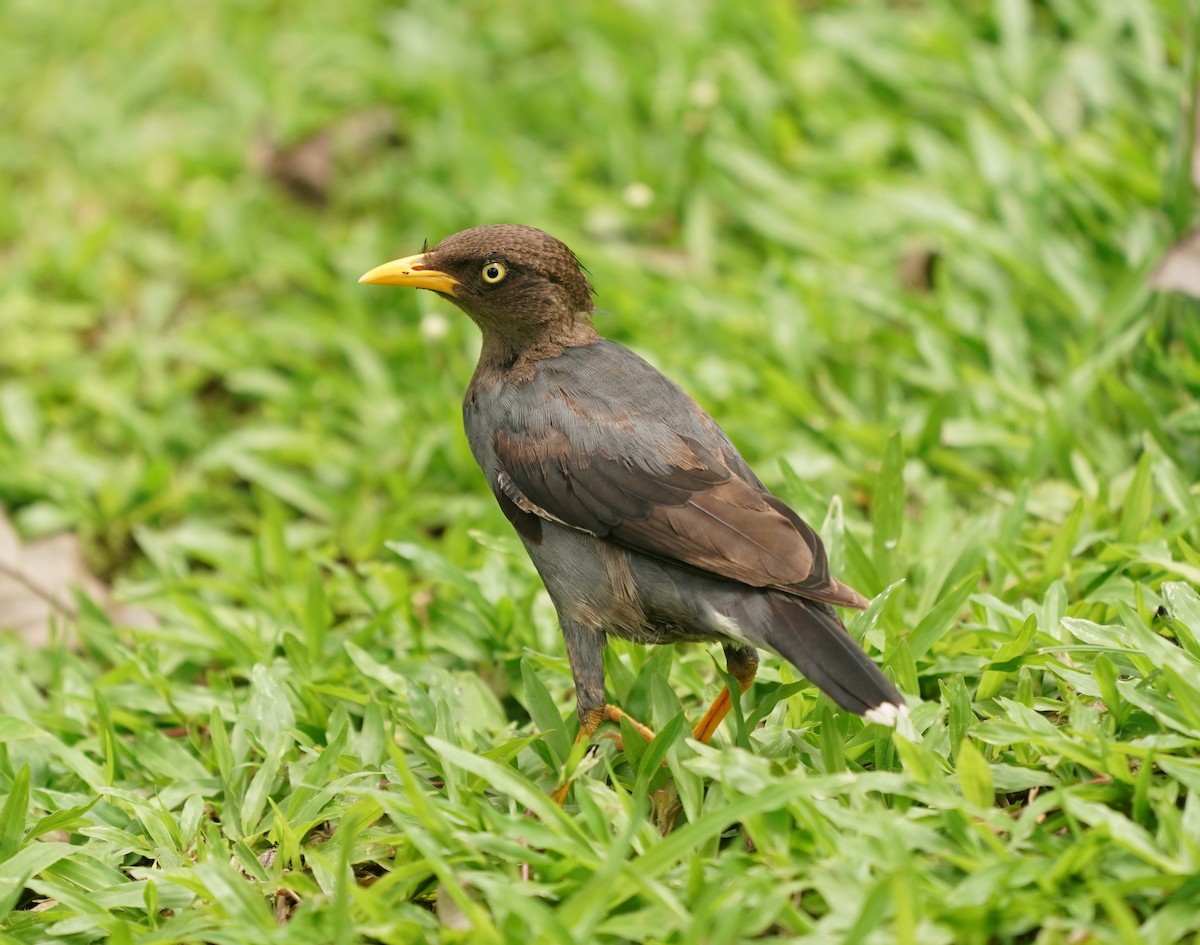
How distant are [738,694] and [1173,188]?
2.89 metres

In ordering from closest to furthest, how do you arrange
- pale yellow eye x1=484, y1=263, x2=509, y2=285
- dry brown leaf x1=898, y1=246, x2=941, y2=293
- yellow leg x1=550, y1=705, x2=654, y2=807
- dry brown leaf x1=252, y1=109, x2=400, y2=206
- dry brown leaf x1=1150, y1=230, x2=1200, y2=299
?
yellow leg x1=550, y1=705, x2=654, y2=807 → pale yellow eye x1=484, y1=263, x2=509, y2=285 → dry brown leaf x1=1150, y1=230, x2=1200, y2=299 → dry brown leaf x1=898, y1=246, x2=941, y2=293 → dry brown leaf x1=252, y1=109, x2=400, y2=206

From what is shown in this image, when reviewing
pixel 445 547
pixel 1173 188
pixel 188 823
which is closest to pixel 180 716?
pixel 188 823

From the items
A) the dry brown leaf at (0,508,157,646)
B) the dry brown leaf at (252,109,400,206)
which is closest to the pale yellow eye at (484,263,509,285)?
the dry brown leaf at (0,508,157,646)

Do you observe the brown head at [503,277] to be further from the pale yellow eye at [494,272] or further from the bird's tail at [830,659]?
the bird's tail at [830,659]

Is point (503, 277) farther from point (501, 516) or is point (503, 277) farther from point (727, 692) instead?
point (727, 692)

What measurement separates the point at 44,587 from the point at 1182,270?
4318 mm

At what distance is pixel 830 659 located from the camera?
326 centimetres

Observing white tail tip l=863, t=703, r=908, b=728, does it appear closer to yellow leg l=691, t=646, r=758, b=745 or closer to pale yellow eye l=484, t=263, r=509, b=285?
yellow leg l=691, t=646, r=758, b=745

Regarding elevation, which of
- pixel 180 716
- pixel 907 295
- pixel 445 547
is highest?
pixel 907 295

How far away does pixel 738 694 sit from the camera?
3658 millimetres

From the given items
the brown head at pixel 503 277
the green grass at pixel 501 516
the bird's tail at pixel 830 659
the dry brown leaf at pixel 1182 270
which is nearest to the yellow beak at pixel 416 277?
the brown head at pixel 503 277

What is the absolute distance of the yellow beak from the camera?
13.8 feet

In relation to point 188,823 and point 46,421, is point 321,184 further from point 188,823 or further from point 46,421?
point 188,823

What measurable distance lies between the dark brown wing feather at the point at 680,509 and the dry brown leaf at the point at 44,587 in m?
1.96
